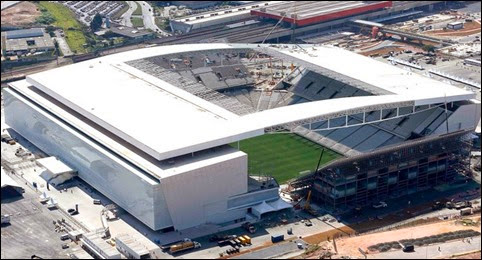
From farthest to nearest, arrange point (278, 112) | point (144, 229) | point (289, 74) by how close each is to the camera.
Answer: point (289, 74) < point (278, 112) < point (144, 229)

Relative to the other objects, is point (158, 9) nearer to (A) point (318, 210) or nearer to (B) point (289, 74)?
(B) point (289, 74)

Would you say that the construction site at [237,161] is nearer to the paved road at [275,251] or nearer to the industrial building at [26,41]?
the paved road at [275,251]

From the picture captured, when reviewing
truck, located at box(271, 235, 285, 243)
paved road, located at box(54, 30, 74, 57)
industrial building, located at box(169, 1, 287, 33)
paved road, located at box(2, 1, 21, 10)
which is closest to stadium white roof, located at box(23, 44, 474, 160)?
truck, located at box(271, 235, 285, 243)

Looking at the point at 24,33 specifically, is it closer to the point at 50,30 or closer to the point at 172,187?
the point at 50,30

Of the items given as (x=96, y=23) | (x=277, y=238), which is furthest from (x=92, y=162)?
(x=96, y=23)

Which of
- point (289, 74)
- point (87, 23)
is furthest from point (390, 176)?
point (87, 23)
